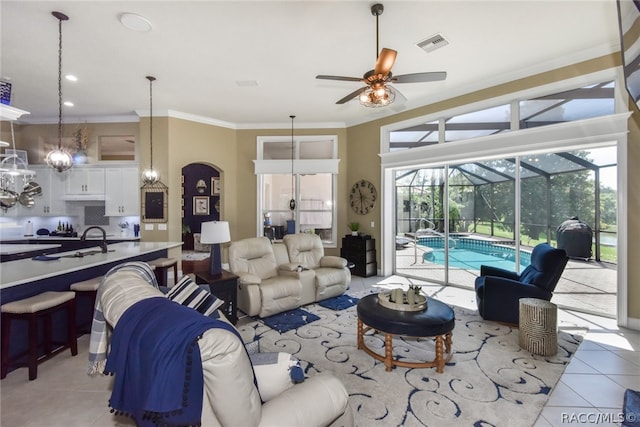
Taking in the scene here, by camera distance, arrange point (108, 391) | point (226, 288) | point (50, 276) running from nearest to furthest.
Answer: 1. point (108, 391)
2. point (50, 276)
3. point (226, 288)

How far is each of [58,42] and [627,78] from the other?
499cm

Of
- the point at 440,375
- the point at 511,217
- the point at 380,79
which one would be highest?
the point at 380,79

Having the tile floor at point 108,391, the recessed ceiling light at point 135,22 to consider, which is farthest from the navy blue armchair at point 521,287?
the recessed ceiling light at point 135,22

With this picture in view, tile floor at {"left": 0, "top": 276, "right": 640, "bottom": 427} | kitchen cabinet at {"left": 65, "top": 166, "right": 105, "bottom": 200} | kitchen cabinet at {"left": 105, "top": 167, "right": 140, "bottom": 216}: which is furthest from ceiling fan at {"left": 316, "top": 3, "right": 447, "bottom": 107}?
kitchen cabinet at {"left": 65, "top": 166, "right": 105, "bottom": 200}

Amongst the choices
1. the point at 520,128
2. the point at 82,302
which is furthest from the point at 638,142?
the point at 82,302

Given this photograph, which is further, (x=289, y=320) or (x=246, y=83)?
(x=246, y=83)

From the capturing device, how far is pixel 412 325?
8.09 feet

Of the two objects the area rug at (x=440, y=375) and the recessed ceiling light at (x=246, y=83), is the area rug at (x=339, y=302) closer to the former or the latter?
the area rug at (x=440, y=375)

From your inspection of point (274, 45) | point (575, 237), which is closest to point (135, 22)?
point (274, 45)

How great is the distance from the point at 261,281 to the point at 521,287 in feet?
10.7

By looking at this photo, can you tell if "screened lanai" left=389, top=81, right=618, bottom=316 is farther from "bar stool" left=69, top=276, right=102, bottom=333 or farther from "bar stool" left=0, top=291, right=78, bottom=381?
"bar stool" left=0, top=291, right=78, bottom=381

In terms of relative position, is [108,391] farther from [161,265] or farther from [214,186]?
[214,186]

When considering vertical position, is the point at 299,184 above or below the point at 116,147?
below

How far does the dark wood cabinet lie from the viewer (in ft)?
19.0
